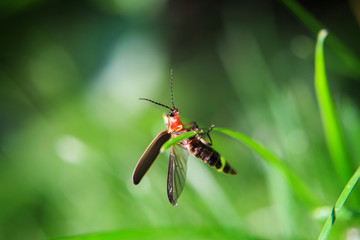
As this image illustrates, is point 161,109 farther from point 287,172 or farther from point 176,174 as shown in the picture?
point 287,172

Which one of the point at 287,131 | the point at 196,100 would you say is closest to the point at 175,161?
the point at 287,131

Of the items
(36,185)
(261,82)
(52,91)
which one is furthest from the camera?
(52,91)

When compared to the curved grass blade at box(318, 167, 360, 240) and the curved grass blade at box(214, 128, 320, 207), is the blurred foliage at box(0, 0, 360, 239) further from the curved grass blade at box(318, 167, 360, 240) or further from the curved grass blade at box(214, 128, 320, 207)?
the curved grass blade at box(318, 167, 360, 240)

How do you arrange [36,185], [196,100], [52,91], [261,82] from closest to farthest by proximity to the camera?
[261,82] → [36,185] → [196,100] → [52,91]

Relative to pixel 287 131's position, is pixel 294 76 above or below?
above

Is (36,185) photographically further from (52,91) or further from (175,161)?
(175,161)

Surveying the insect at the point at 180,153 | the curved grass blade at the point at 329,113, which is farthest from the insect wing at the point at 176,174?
the curved grass blade at the point at 329,113
